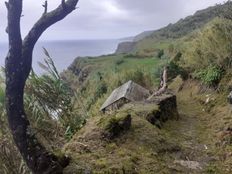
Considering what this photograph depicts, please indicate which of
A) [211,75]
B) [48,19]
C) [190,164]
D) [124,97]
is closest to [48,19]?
[48,19]

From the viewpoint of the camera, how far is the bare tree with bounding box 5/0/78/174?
14.5 ft

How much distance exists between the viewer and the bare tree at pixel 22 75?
4.43 metres

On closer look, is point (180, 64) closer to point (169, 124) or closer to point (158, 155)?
point (169, 124)

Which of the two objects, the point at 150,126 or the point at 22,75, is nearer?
the point at 22,75

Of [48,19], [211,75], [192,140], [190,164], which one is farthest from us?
[211,75]

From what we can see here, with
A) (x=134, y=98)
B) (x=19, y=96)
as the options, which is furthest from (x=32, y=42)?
(x=134, y=98)

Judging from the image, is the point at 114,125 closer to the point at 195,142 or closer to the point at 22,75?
the point at 195,142

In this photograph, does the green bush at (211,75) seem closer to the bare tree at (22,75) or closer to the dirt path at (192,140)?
the dirt path at (192,140)

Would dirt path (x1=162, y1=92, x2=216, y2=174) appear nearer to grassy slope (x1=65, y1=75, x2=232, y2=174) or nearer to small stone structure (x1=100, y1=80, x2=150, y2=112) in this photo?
grassy slope (x1=65, y1=75, x2=232, y2=174)

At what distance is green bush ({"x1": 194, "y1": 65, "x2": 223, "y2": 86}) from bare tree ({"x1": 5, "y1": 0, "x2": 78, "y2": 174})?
6.91m

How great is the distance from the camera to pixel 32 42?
456cm

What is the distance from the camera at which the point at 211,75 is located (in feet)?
35.9

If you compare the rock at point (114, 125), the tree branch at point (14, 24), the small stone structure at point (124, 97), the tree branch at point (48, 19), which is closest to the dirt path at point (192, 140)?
the rock at point (114, 125)

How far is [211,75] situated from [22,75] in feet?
24.3
